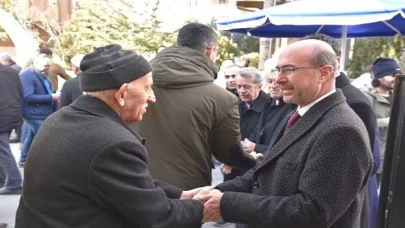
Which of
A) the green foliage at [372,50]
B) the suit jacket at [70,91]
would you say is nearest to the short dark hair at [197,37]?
the suit jacket at [70,91]

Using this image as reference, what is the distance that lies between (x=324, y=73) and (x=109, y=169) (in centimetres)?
96

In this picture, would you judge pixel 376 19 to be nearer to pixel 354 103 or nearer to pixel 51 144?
pixel 354 103

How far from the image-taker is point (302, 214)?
5.76 feet

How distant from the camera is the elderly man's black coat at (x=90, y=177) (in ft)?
5.29

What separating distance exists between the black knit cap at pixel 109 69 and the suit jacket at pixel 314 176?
0.67 meters

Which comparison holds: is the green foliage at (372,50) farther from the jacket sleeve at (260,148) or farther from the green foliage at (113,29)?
the jacket sleeve at (260,148)

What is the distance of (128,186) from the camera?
5.38 ft

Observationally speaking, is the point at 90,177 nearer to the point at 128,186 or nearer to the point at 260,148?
the point at 128,186

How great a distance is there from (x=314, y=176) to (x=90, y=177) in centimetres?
81

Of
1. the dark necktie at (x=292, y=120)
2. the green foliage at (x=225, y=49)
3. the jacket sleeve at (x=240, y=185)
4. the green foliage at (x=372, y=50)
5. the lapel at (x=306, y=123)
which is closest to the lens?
the lapel at (x=306, y=123)

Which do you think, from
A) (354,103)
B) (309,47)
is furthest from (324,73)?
(354,103)

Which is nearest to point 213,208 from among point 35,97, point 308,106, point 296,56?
point 308,106

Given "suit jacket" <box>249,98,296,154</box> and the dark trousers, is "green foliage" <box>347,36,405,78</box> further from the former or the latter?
the dark trousers

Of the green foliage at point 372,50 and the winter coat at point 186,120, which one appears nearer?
the winter coat at point 186,120
